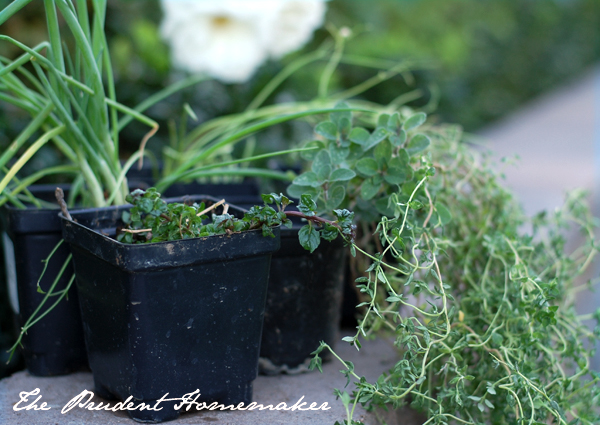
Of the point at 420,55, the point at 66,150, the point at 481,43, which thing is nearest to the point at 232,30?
the point at 66,150

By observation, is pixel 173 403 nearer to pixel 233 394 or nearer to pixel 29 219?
pixel 233 394

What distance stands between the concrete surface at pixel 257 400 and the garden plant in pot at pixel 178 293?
34 mm

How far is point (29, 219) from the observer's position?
0.88m

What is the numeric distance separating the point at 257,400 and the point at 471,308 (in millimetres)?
390

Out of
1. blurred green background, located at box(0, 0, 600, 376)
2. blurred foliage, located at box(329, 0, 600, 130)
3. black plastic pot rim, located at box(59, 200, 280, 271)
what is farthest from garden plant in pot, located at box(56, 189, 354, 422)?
blurred foliage, located at box(329, 0, 600, 130)

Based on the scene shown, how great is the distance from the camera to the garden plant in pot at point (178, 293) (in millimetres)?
722

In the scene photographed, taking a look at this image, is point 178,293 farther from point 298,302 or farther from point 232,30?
point 232,30

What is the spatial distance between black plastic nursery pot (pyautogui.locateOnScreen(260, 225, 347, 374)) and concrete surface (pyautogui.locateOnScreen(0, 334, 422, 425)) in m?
0.04

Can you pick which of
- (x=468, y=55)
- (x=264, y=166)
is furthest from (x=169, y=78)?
(x=468, y=55)

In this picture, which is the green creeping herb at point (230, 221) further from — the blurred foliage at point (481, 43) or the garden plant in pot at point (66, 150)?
the blurred foliage at point (481, 43)

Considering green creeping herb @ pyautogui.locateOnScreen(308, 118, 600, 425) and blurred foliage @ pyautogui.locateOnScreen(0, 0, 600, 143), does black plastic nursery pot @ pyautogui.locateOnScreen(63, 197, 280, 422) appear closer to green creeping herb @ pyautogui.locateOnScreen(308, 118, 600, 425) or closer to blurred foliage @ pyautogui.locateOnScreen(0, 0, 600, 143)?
green creeping herb @ pyautogui.locateOnScreen(308, 118, 600, 425)

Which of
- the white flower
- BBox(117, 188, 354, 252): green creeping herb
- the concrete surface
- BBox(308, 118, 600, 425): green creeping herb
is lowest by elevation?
the concrete surface

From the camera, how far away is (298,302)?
940mm

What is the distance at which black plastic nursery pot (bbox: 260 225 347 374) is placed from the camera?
920 millimetres
